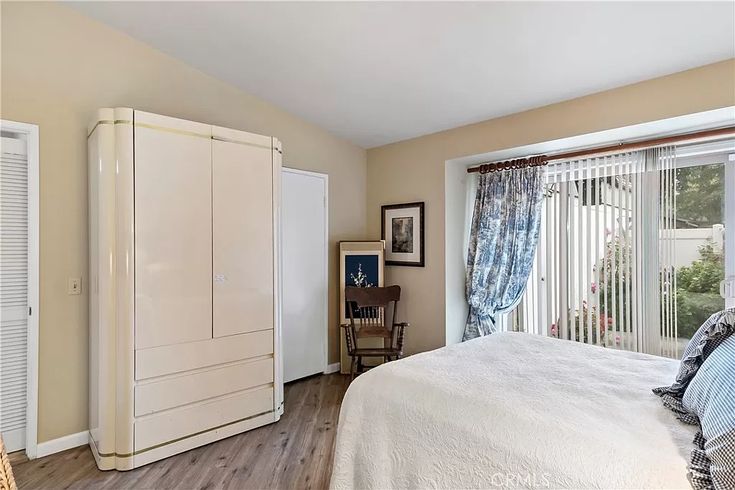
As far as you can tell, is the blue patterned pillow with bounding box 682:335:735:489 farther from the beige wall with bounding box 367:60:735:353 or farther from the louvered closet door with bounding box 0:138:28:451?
the louvered closet door with bounding box 0:138:28:451

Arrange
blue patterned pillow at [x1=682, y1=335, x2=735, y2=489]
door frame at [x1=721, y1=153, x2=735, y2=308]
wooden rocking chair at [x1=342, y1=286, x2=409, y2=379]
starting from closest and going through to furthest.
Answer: blue patterned pillow at [x1=682, y1=335, x2=735, y2=489]
door frame at [x1=721, y1=153, x2=735, y2=308]
wooden rocking chair at [x1=342, y1=286, x2=409, y2=379]

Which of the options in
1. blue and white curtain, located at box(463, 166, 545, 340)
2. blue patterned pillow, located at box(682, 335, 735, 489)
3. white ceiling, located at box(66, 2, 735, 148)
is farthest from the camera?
blue and white curtain, located at box(463, 166, 545, 340)

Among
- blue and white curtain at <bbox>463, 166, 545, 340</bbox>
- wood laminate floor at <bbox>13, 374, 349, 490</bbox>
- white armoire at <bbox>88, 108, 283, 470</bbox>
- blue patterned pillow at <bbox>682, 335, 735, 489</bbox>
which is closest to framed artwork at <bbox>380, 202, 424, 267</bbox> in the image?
blue and white curtain at <bbox>463, 166, 545, 340</bbox>

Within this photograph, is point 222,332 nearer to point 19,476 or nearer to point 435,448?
point 19,476

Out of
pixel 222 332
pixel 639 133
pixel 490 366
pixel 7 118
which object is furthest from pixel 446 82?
pixel 7 118

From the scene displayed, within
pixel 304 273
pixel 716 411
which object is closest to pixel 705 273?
pixel 716 411

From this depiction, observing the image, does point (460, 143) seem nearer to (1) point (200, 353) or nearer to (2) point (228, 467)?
(1) point (200, 353)

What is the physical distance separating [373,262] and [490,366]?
2.21 m

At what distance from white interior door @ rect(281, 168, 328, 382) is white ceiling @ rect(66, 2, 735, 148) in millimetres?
929

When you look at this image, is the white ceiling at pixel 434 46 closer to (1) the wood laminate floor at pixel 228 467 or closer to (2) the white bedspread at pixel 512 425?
(2) the white bedspread at pixel 512 425

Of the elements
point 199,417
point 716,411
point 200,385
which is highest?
point 716,411

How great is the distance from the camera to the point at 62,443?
2.66 m

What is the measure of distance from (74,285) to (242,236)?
3.74 feet

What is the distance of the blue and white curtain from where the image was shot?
351cm
